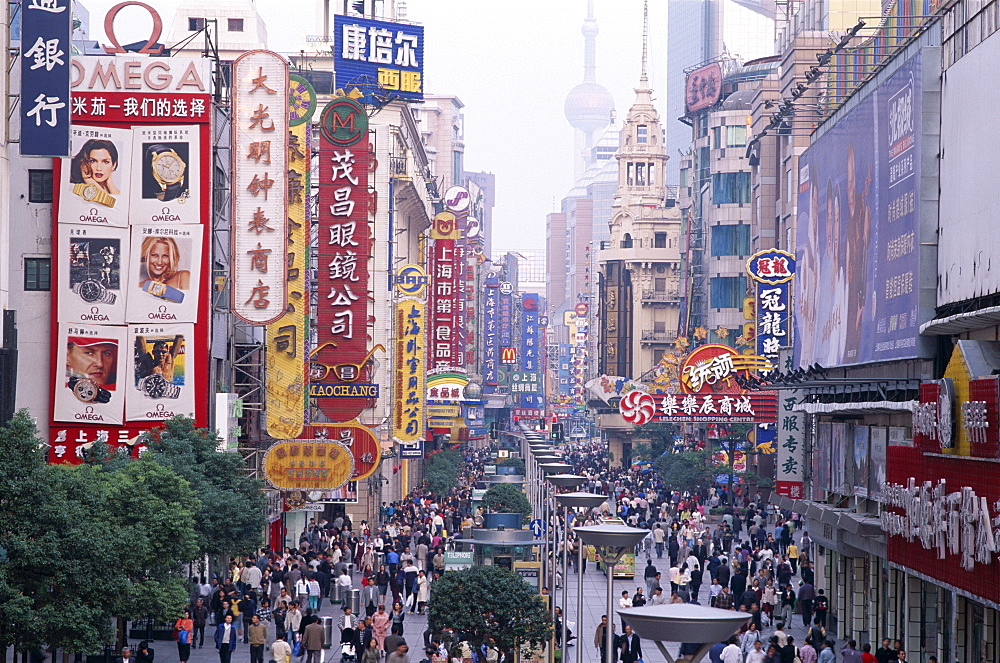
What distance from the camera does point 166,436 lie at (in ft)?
112

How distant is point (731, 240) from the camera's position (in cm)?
10150

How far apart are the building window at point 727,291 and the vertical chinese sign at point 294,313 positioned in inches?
2277

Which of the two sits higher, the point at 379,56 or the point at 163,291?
the point at 379,56

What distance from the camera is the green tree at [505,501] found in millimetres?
58938

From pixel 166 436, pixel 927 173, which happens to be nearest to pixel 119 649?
pixel 166 436

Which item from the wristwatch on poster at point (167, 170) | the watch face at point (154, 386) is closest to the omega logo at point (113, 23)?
the wristwatch on poster at point (167, 170)

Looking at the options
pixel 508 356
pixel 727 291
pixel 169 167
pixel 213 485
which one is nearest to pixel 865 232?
pixel 213 485

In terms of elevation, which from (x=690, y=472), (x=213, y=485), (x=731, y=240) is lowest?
(x=690, y=472)

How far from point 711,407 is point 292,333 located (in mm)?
20094

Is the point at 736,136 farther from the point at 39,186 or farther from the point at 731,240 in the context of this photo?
the point at 39,186

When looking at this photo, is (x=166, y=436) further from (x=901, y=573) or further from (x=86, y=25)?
(x=86, y=25)

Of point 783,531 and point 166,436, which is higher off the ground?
point 166,436

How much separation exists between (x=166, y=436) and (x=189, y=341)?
674cm

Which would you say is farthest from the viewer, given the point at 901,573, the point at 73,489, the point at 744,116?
the point at 744,116
